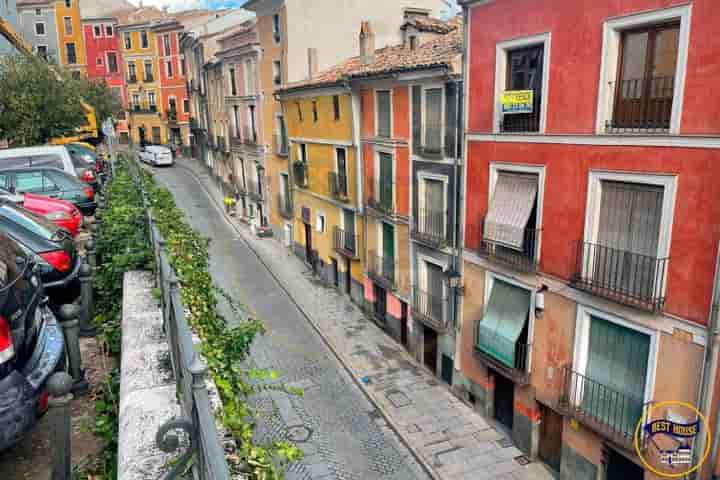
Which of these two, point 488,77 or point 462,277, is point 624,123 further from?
point 462,277

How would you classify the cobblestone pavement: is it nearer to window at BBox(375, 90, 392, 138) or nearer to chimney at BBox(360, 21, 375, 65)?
window at BBox(375, 90, 392, 138)

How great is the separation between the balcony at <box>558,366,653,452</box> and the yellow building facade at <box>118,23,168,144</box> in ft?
204

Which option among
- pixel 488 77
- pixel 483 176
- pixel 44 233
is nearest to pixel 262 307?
pixel 483 176

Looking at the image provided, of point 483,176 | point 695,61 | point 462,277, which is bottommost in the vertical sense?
point 462,277

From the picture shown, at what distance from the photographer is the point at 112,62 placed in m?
67.6

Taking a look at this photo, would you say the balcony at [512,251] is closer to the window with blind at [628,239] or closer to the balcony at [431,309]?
the window with blind at [628,239]

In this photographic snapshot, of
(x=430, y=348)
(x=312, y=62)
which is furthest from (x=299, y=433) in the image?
(x=312, y=62)

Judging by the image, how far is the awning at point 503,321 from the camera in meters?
14.3

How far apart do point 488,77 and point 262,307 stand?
47.1 feet

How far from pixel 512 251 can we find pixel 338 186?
1179 cm

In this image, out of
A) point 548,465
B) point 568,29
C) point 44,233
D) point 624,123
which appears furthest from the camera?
point 548,465

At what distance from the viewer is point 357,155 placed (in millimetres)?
22656

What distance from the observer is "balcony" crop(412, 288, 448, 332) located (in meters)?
17.8

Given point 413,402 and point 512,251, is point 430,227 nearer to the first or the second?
point 512,251
